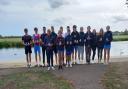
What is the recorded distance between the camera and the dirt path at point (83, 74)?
15.1 m

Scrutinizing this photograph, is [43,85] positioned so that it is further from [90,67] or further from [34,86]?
[90,67]

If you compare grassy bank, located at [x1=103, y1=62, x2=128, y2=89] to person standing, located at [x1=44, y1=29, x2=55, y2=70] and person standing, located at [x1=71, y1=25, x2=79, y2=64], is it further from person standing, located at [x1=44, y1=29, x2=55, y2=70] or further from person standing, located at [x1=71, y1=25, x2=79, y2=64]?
person standing, located at [x1=44, y1=29, x2=55, y2=70]

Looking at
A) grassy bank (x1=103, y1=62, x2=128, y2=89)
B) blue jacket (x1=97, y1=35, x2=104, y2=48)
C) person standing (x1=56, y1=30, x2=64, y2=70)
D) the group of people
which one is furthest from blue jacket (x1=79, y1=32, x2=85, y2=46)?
grassy bank (x1=103, y1=62, x2=128, y2=89)

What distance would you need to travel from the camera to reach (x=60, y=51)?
68.0ft

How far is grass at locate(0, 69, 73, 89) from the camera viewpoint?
49.5ft

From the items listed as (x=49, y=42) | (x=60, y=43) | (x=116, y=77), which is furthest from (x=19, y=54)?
(x=116, y=77)

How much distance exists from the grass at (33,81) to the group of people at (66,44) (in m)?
1.89

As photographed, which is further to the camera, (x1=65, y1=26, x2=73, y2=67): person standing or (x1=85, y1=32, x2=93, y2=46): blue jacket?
(x1=85, y1=32, x2=93, y2=46): blue jacket

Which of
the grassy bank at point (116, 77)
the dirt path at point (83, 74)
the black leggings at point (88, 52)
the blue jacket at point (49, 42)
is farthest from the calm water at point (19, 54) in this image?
the grassy bank at point (116, 77)

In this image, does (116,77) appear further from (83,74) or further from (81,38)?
(81,38)

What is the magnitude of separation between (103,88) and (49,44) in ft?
21.8

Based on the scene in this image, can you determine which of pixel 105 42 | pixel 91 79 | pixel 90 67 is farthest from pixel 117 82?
pixel 105 42

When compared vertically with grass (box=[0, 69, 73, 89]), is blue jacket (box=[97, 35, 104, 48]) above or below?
above

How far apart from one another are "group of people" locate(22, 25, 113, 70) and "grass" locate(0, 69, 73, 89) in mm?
1889
